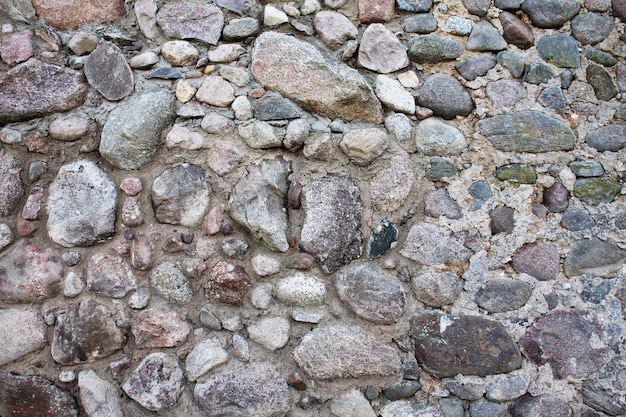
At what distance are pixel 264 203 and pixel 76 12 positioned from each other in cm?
77

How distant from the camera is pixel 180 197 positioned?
1.41 meters

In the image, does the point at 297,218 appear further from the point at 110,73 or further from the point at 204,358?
the point at 110,73

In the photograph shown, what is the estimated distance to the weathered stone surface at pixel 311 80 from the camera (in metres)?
1.45

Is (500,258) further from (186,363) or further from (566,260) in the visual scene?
(186,363)

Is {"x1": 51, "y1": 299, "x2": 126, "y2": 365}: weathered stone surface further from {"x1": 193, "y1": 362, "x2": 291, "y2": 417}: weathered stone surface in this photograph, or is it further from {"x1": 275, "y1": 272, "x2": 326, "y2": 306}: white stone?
{"x1": 275, "y1": 272, "x2": 326, "y2": 306}: white stone

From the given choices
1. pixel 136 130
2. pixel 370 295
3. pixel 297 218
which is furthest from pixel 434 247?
pixel 136 130

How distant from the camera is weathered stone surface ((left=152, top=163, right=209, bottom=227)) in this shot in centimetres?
141

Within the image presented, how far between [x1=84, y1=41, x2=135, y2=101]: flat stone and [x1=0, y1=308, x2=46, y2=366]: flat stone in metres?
0.62

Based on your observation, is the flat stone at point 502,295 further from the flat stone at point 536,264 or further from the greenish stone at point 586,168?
the greenish stone at point 586,168

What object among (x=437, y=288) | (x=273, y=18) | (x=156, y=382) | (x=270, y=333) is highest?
(x=273, y=18)

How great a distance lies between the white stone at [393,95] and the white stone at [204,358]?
80cm

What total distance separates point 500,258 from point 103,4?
4.30 feet

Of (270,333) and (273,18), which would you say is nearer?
(270,333)

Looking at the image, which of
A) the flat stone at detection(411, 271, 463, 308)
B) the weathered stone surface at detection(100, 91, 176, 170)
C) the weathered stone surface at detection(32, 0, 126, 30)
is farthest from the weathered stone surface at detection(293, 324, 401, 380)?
the weathered stone surface at detection(32, 0, 126, 30)
